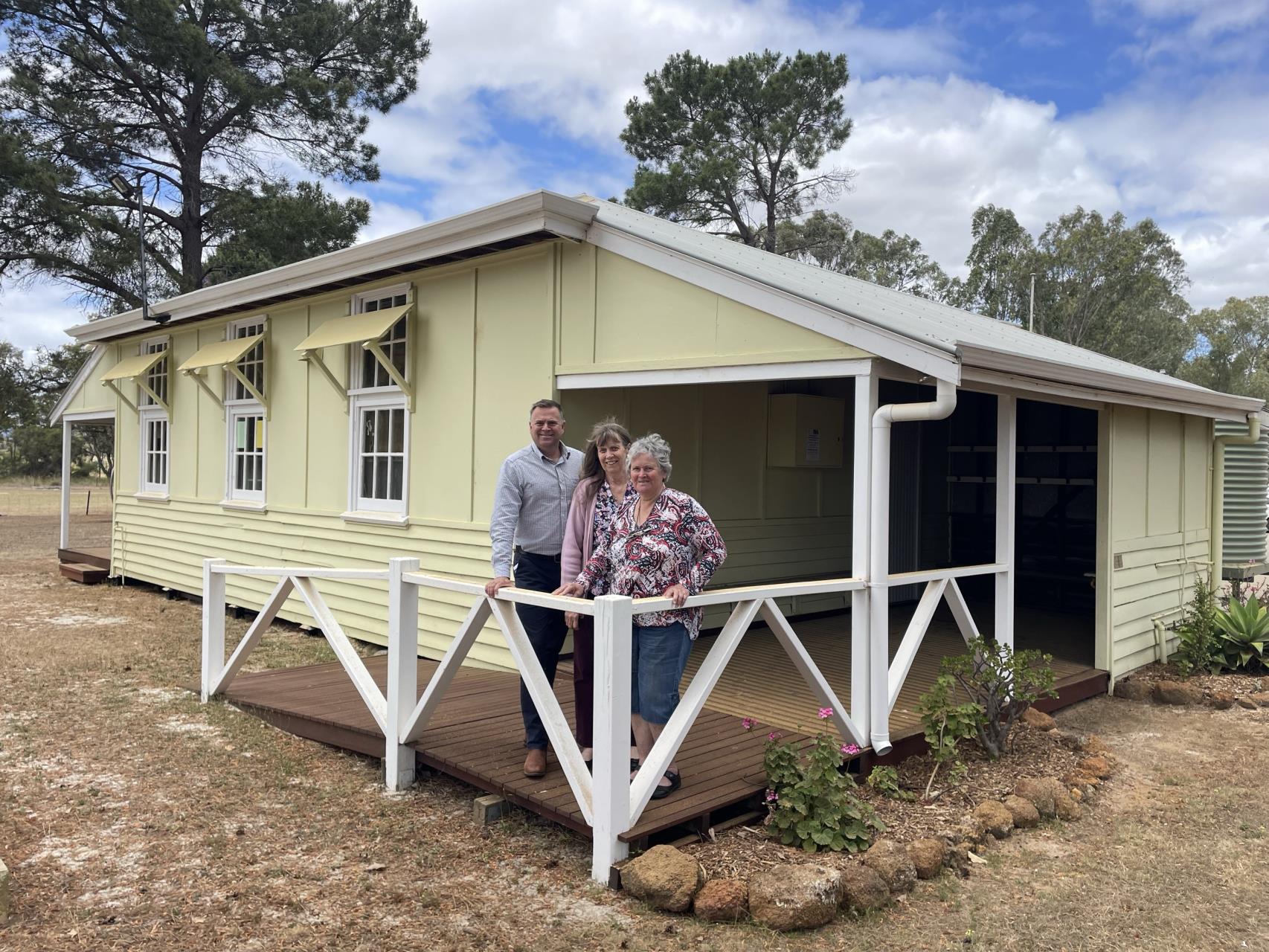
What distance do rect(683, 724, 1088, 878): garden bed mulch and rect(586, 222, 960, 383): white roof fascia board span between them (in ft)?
6.04

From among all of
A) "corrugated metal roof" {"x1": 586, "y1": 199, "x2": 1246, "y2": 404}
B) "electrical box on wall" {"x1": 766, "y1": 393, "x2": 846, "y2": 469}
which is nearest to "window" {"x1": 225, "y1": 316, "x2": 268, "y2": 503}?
"corrugated metal roof" {"x1": 586, "y1": 199, "x2": 1246, "y2": 404}

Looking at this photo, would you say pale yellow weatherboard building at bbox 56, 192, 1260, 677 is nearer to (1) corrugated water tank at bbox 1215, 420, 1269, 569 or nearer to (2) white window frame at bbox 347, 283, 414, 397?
(2) white window frame at bbox 347, 283, 414, 397

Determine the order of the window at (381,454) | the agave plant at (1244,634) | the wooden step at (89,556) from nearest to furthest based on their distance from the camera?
1. the agave plant at (1244,634)
2. the window at (381,454)
3. the wooden step at (89,556)

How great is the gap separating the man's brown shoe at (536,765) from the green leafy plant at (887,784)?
1.43 meters

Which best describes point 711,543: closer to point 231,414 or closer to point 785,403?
point 785,403

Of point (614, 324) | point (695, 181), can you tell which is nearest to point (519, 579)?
point (614, 324)

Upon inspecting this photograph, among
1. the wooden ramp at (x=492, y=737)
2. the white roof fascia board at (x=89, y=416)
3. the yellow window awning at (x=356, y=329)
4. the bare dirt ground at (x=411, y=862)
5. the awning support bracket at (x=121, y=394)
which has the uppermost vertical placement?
the yellow window awning at (x=356, y=329)

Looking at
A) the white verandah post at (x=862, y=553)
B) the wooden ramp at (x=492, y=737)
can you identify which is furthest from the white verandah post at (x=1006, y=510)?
the wooden ramp at (x=492, y=737)

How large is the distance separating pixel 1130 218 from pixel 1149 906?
1167 inches

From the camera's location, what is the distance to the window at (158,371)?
10773mm

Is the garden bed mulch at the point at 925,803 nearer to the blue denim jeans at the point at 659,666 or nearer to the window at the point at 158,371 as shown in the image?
the blue denim jeans at the point at 659,666

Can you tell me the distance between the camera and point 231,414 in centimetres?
962

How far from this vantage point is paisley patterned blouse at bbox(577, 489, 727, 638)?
139 inches

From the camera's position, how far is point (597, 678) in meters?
3.27
